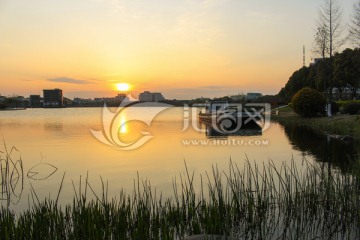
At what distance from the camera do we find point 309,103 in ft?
140

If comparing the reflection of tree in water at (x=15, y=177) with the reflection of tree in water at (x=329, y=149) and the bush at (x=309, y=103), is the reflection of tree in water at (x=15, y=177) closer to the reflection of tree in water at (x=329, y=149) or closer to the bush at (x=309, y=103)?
the reflection of tree in water at (x=329, y=149)

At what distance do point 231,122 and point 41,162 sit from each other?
2563 cm

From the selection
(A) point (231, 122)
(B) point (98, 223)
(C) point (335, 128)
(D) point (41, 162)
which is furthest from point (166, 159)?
(A) point (231, 122)

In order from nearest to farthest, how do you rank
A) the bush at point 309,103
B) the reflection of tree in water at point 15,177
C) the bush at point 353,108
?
the reflection of tree in water at point 15,177, the bush at point 353,108, the bush at point 309,103

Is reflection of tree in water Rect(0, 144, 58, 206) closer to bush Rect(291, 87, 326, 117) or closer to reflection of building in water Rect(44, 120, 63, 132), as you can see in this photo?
reflection of building in water Rect(44, 120, 63, 132)

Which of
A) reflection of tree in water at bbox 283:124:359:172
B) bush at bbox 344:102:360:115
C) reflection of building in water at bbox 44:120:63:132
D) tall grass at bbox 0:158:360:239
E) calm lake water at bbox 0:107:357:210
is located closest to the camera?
tall grass at bbox 0:158:360:239

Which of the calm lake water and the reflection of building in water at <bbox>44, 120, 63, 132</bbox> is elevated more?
the reflection of building in water at <bbox>44, 120, 63, 132</bbox>

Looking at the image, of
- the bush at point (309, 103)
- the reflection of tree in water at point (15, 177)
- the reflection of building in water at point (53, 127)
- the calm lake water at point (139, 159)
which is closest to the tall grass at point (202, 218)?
the reflection of tree in water at point (15, 177)

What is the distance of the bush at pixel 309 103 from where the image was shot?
139 feet

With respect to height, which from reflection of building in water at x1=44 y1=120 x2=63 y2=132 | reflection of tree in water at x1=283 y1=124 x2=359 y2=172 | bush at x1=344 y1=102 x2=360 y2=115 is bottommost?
reflection of tree in water at x1=283 y1=124 x2=359 y2=172

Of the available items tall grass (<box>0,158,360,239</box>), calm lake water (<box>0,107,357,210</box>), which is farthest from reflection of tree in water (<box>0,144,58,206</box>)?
tall grass (<box>0,158,360,239</box>)

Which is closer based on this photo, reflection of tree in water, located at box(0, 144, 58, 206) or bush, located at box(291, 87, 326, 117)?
reflection of tree in water, located at box(0, 144, 58, 206)

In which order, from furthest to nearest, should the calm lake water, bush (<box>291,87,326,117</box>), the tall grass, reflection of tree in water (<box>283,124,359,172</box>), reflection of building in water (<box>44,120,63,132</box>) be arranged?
bush (<box>291,87,326,117</box>), reflection of building in water (<box>44,120,63,132</box>), reflection of tree in water (<box>283,124,359,172</box>), the calm lake water, the tall grass

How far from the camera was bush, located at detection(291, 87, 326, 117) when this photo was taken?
4241cm
